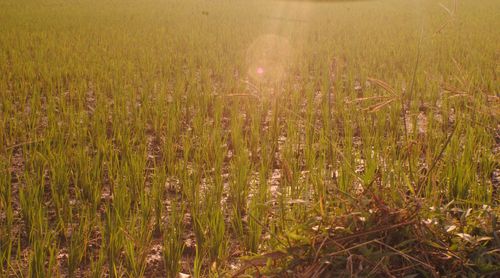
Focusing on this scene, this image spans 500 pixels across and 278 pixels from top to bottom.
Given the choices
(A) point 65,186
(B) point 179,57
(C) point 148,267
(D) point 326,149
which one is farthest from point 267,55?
(C) point 148,267

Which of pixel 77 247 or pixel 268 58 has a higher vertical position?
pixel 268 58

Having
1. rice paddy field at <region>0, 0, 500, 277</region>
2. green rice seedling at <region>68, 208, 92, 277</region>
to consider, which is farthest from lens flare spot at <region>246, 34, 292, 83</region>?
green rice seedling at <region>68, 208, 92, 277</region>

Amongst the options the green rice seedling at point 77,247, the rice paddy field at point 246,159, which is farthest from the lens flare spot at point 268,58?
the green rice seedling at point 77,247

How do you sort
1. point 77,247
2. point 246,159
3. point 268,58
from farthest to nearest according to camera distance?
point 268,58
point 246,159
point 77,247

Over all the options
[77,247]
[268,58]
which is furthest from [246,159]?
[268,58]

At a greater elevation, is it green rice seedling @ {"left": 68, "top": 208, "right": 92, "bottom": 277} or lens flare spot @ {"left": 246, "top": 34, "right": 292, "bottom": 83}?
lens flare spot @ {"left": 246, "top": 34, "right": 292, "bottom": 83}

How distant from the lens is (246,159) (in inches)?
95.7

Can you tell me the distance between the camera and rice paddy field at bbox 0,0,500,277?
138 cm

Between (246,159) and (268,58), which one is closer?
(246,159)

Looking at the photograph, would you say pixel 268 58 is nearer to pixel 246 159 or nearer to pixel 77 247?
pixel 246 159

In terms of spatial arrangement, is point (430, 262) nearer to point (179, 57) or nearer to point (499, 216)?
point (499, 216)

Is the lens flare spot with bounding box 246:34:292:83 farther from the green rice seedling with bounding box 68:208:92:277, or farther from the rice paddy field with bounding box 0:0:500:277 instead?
the green rice seedling with bounding box 68:208:92:277

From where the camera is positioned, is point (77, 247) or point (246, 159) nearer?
point (77, 247)

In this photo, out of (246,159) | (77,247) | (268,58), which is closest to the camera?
(77,247)
